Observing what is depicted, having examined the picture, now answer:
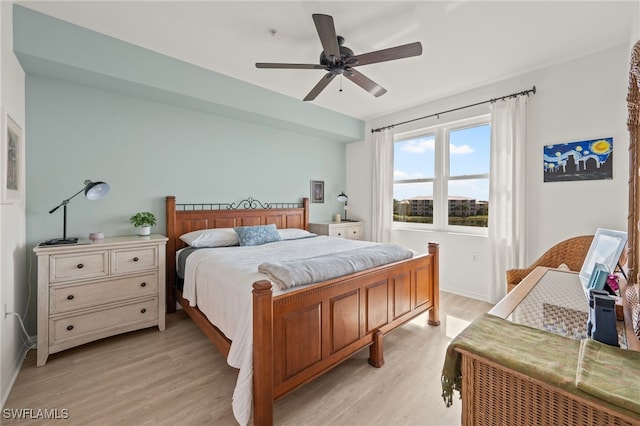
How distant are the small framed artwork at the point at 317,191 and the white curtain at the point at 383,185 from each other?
97 cm

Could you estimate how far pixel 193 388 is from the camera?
6.42ft

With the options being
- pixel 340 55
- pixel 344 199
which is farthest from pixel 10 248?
pixel 344 199

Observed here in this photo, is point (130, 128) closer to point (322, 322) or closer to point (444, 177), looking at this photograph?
point (322, 322)

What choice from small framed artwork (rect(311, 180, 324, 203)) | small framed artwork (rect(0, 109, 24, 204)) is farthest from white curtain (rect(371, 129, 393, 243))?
small framed artwork (rect(0, 109, 24, 204))

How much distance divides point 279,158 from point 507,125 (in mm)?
3179

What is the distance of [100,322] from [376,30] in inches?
143

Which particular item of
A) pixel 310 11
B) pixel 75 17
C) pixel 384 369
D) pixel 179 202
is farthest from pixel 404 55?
pixel 179 202

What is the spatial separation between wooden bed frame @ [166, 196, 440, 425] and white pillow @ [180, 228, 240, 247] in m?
0.29

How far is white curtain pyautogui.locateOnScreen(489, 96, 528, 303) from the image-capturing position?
10.6 feet

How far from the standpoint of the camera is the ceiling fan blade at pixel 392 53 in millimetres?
1984

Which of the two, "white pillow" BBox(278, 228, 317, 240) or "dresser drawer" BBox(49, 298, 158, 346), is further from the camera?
"white pillow" BBox(278, 228, 317, 240)

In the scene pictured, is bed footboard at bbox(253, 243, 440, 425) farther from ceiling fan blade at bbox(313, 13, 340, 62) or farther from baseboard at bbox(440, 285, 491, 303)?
ceiling fan blade at bbox(313, 13, 340, 62)

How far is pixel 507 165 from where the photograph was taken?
3.37m

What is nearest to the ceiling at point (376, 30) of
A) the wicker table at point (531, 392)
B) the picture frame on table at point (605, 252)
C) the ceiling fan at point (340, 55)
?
Answer: the ceiling fan at point (340, 55)
